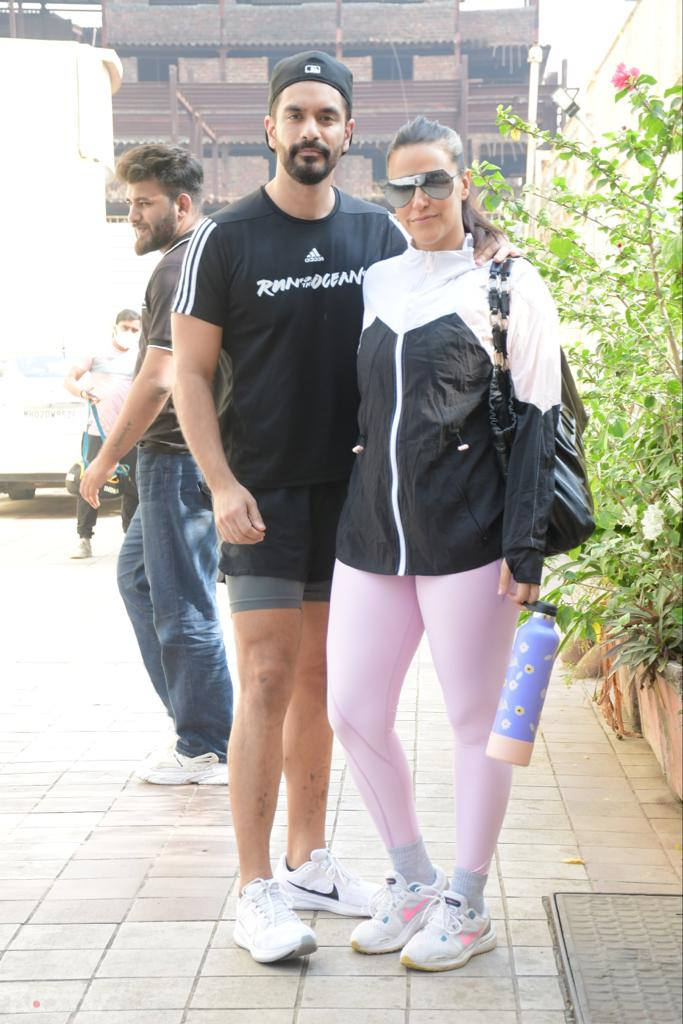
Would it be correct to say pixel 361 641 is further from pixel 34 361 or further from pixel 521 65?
pixel 521 65

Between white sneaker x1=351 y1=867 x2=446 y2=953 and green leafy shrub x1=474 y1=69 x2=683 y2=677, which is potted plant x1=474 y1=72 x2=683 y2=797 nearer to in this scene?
green leafy shrub x1=474 y1=69 x2=683 y2=677

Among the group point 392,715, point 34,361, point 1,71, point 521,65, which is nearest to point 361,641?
point 392,715

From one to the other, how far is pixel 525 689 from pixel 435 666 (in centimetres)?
27

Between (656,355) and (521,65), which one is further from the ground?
(521,65)

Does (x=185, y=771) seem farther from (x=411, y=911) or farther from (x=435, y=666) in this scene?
(x=435, y=666)

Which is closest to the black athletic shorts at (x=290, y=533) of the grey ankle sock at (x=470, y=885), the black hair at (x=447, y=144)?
the black hair at (x=447, y=144)

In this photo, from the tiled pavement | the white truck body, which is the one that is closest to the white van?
the white truck body

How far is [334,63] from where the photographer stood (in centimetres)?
361

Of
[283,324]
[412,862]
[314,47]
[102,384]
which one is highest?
[314,47]

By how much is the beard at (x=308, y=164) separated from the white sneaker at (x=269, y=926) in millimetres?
1689

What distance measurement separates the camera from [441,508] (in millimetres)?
3379

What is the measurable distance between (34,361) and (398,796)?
12893mm

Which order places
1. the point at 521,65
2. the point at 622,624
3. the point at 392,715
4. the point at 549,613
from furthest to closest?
1. the point at 521,65
2. the point at 622,624
3. the point at 392,715
4. the point at 549,613

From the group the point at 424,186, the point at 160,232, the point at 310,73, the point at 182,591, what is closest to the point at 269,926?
the point at 182,591
